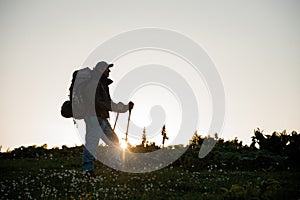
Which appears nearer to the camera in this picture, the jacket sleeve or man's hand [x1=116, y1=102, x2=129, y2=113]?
the jacket sleeve

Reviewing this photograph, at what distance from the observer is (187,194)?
9.41 m

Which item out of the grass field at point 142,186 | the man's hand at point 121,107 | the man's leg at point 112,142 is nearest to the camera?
the grass field at point 142,186

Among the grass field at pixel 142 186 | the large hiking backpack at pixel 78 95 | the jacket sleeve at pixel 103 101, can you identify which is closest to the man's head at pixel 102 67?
the large hiking backpack at pixel 78 95

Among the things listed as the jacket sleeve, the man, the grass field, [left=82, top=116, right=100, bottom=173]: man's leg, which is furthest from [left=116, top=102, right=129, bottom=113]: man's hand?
the grass field

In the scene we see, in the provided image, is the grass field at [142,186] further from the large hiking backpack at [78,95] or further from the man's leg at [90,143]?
the large hiking backpack at [78,95]

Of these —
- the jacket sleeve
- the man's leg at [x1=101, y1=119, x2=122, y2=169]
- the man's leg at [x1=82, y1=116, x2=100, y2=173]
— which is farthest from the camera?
the man's leg at [x1=101, y1=119, x2=122, y2=169]

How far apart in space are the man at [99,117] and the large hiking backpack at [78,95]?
17 centimetres

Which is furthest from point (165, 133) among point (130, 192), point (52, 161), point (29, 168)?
point (130, 192)

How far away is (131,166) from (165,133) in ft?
25.8

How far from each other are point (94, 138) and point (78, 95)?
1.51 metres

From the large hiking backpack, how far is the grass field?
2.01 m

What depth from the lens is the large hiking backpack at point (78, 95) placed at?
485 inches

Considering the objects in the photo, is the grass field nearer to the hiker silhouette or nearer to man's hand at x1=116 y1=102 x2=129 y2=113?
the hiker silhouette

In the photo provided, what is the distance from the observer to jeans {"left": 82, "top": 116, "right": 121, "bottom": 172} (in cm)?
1219
